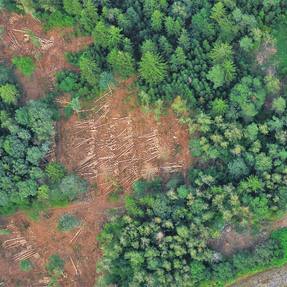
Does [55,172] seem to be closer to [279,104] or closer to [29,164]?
[29,164]

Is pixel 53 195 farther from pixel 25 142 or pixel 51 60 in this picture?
pixel 51 60

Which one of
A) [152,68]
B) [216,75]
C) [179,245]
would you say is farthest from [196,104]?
[179,245]

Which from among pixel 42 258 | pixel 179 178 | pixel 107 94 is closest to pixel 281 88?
pixel 179 178

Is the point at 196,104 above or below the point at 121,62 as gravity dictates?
below

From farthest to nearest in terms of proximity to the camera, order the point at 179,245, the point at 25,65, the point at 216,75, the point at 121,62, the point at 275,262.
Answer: the point at 25,65, the point at 121,62, the point at 216,75, the point at 179,245, the point at 275,262

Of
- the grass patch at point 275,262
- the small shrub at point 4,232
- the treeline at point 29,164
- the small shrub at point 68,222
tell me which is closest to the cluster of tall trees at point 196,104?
the grass patch at point 275,262

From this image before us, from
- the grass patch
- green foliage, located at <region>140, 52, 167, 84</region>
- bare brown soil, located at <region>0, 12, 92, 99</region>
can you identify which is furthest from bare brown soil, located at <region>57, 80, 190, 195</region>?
the grass patch

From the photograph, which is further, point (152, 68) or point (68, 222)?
point (68, 222)

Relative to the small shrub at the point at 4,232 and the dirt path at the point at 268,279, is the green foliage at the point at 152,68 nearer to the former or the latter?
the small shrub at the point at 4,232
